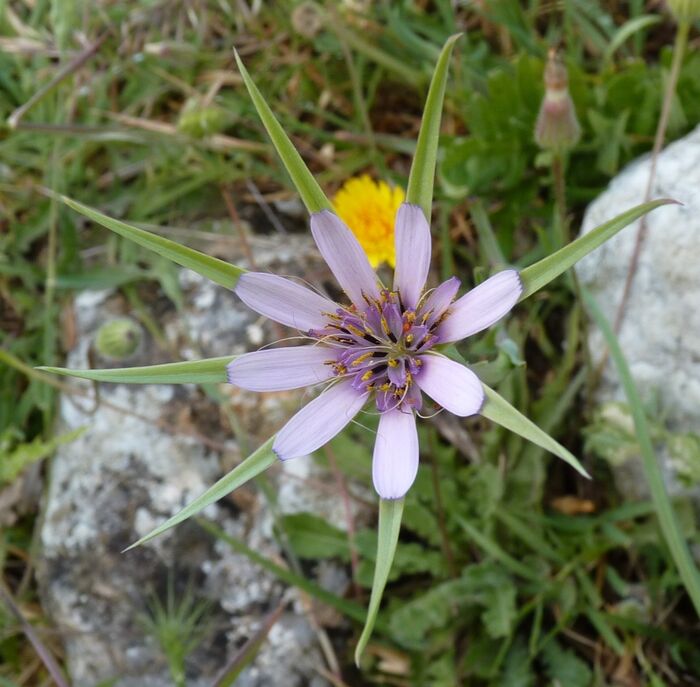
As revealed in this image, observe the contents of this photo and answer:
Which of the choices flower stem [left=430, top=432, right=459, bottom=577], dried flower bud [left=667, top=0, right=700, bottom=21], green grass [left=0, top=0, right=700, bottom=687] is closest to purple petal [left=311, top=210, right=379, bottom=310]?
green grass [left=0, top=0, right=700, bottom=687]

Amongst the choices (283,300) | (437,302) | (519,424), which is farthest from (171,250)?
(519,424)

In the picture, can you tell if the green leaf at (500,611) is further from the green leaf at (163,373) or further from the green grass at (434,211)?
the green leaf at (163,373)

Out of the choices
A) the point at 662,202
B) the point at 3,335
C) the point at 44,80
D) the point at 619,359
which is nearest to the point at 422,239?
the point at 662,202

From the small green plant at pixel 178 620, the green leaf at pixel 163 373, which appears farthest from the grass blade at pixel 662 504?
the small green plant at pixel 178 620

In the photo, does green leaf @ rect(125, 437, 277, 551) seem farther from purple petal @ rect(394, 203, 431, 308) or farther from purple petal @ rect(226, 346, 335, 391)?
purple petal @ rect(394, 203, 431, 308)

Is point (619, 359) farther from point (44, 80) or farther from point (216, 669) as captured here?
point (44, 80)

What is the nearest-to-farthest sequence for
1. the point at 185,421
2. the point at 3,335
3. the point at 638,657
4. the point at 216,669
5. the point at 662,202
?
the point at 662,202 < the point at 638,657 < the point at 216,669 < the point at 185,421 < the point at 3,335
